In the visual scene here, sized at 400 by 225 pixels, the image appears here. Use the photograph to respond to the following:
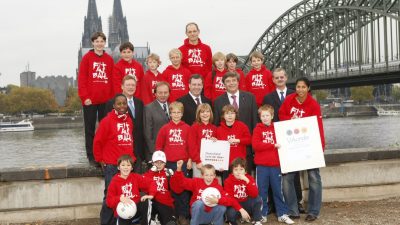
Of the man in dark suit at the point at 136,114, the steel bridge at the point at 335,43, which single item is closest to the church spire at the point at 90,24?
the steel bridge at the point at 335,43

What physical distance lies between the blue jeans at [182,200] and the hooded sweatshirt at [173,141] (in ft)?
0.32

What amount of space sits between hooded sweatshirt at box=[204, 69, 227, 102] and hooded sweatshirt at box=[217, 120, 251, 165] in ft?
3.55

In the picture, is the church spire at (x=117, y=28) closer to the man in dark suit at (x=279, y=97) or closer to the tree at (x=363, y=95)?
the tree at (x=363, y=95)

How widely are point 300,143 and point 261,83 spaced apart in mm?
1362

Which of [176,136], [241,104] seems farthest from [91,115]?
[241,104]

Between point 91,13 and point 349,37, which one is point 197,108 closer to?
point 349,37

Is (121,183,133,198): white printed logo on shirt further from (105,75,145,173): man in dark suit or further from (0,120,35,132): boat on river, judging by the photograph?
(0,120,35,132): boat on river

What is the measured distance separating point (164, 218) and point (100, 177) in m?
1.67

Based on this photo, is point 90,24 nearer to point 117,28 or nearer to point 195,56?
point 117,28

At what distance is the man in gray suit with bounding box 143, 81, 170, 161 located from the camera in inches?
277

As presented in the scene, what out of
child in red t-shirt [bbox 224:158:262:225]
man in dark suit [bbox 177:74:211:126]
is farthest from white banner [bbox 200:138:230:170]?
man in dark suit [bbox 177:74:211:126]

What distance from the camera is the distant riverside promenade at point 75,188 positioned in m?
7.32

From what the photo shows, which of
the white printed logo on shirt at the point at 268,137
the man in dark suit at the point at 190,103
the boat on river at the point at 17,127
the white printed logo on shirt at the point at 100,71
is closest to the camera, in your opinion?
the white printed logo on shirt at the point at 268,137

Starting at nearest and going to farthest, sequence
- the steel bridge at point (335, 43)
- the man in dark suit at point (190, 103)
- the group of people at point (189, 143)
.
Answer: the group of people at point (189, 143), the man in dark suit at point (190, 103), the steel bridge at point (335, 43)
